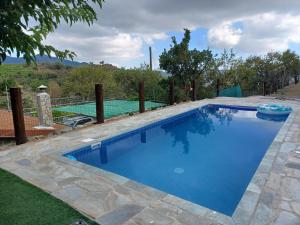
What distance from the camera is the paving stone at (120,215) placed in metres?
2.92

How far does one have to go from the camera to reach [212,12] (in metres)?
12.2

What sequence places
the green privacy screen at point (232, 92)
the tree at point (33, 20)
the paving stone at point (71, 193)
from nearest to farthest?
the tree at point (33, 20), the paving stone at point (71, 193), the green privacy screen at point (232, 92)

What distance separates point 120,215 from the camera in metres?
3.06

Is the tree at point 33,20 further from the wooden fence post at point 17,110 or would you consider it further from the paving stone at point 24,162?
the wooden fence post at point 17,110

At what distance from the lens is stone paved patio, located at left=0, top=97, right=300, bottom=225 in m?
3.00

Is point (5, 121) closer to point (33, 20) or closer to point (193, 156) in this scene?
point (193, 156)

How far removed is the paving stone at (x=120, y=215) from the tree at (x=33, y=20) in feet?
6.55

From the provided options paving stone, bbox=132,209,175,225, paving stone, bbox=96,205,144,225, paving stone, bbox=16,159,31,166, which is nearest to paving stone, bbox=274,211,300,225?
paving stone, bbox=132,209,175,225

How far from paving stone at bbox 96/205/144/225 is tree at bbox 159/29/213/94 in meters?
13.4

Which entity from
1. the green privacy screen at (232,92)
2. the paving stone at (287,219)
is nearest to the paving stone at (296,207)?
the paving stone at (287,219)

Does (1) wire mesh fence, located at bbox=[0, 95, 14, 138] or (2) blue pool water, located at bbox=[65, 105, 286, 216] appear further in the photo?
(1) wire mesh fence, located at bbox=[0, 95, 14, 138]

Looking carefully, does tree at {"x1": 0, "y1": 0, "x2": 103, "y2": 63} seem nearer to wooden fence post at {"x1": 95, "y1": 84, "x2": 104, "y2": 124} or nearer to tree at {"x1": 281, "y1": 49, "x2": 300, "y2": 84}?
wooden fence post at {"x1": 95, "y1": 84, "x2": 104, "y2": 124}

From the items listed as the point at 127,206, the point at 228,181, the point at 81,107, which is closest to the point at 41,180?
the point at 127,206

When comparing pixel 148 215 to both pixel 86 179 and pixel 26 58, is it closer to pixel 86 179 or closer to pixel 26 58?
pixel 86 179
